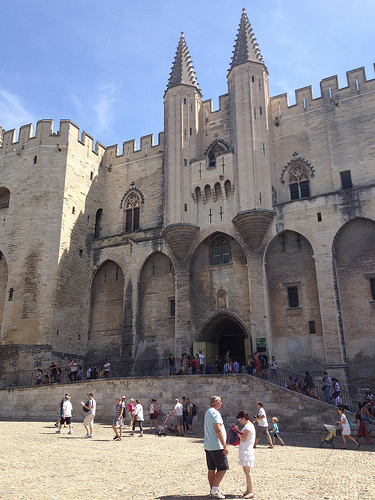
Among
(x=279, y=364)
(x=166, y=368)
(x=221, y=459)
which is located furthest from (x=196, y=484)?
(x=166, y=368)

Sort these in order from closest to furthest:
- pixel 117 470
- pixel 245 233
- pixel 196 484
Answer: pixel 196 484
pixel 117 470
pixel 245 233

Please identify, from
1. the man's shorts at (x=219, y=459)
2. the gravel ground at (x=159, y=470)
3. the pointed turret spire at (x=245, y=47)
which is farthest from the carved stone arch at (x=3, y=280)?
the man's shorts at (x=219, y=459)

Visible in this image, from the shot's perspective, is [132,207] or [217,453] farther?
[132,207]

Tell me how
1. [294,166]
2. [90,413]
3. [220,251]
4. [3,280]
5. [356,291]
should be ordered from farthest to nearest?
[3,280] → [294,166] → [220,251] → [356,291] → [90,413]

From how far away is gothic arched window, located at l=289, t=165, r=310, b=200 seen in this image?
23391 mm

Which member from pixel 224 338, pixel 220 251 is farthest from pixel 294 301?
pixel 224 338

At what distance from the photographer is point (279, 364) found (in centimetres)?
2055

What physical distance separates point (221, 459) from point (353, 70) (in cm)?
2314

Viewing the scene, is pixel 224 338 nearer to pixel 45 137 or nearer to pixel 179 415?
pixel 179 415

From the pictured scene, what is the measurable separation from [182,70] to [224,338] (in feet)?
53.3

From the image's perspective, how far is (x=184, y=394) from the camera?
58.7 ft

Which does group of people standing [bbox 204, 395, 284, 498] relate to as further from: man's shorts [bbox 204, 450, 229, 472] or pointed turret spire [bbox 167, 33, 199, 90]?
pointed turret spire [bbox 167, 33, 199, 90]

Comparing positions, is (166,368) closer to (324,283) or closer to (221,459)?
(324,283)

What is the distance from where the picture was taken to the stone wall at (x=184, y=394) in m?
15.5
